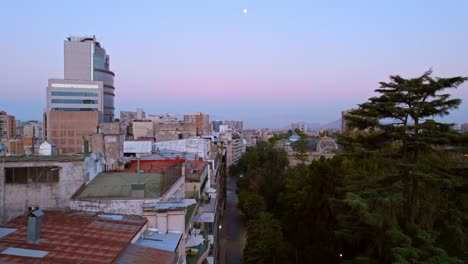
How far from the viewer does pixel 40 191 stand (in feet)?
40.2

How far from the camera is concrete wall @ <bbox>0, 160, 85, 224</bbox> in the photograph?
1205cm

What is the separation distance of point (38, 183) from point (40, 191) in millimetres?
288

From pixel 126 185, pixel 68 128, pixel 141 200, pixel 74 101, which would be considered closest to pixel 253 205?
pixel 126 185

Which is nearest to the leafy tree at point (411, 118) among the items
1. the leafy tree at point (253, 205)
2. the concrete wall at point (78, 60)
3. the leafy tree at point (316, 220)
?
the leafy tree at point (316, 220)

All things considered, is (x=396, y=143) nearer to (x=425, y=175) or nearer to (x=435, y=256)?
(x=425, y=175)

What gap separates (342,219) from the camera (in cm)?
1534

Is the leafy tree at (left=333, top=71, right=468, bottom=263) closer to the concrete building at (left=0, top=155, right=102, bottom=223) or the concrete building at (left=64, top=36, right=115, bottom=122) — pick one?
the concrete building at (left=0, top=155, right=102, bottom=223)

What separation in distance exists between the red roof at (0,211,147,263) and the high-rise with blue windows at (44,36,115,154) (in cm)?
5088

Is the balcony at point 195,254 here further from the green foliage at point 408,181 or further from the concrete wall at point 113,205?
the green foliage at point 408,181

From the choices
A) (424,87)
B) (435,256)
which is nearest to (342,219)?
(435,256)

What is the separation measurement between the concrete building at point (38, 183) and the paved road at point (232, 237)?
55.9 feet

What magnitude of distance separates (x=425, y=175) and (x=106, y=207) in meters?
10.9

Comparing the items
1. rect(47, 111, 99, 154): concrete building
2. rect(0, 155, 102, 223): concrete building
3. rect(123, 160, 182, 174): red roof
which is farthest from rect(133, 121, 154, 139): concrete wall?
rect(0, 155, 102, 223): concrete building

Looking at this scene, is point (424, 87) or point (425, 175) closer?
point (425, 175)
